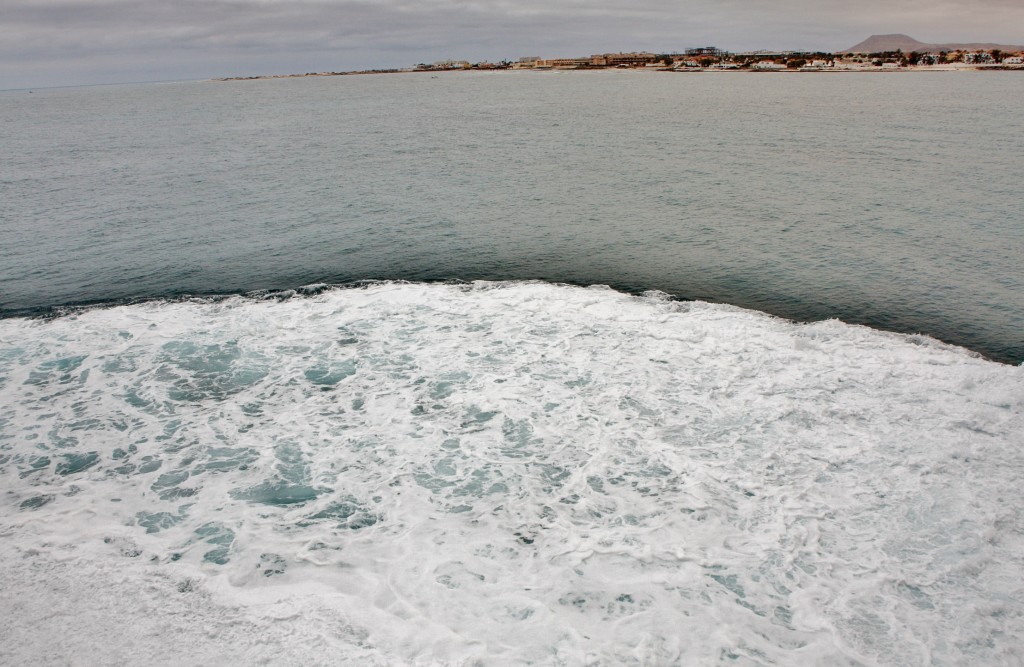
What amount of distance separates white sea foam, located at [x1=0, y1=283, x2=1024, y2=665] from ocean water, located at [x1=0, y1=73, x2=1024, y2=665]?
0.18 ft

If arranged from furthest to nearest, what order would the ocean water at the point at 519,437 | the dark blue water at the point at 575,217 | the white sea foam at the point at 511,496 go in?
the dark blue water at the point at 575,217 → the ocean water at the point at 519,437 → the white sea foam at the point at 511,496

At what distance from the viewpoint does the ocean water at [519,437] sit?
7.49 m

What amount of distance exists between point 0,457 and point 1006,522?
17.7 metres

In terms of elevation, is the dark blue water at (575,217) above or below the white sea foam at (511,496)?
above

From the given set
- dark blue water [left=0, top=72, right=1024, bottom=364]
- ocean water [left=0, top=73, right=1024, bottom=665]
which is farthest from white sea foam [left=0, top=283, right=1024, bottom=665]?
dark blue water [left=0, top=72, right=1024, bottom=364]

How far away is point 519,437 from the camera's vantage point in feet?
37.6

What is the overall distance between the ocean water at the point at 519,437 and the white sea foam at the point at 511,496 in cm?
6

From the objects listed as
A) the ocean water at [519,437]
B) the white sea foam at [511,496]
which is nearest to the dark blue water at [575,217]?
the ocean water at [519,437]

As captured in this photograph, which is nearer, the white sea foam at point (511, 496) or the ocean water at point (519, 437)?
the white sea foam at point (511, 496)

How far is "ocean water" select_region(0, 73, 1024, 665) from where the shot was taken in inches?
295

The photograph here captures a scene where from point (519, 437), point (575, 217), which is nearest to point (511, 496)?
point (519, 437)

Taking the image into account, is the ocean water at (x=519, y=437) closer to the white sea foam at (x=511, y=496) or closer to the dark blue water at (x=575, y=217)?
the white sea foam at (x=511, y=496)

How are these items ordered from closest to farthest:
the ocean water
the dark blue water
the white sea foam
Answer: the white sea foam < the ocean water < the dark blue water

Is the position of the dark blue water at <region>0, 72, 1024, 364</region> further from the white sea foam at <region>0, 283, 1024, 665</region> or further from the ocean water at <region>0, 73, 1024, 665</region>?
the white sea foam at <region>0, 283, 1024, 665</region>
